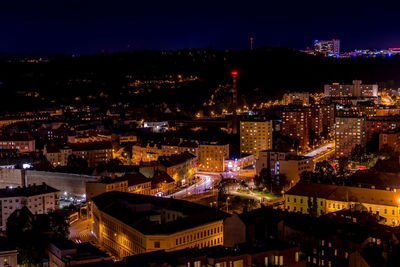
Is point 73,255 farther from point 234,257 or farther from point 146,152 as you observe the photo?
point 146,152

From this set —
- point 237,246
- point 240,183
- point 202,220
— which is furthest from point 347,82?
point 237,246

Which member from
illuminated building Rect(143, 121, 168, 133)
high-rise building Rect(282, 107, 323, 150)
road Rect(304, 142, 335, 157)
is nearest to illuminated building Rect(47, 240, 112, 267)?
road Rect(304, 142, 335, 157)

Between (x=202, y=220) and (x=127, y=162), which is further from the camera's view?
(x=127, y=162)

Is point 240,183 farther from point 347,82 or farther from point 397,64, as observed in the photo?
point 397,64

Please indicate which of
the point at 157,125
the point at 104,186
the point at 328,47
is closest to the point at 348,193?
the point at 104,186

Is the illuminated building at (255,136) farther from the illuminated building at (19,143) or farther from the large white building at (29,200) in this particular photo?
the large white building at (29,200)
